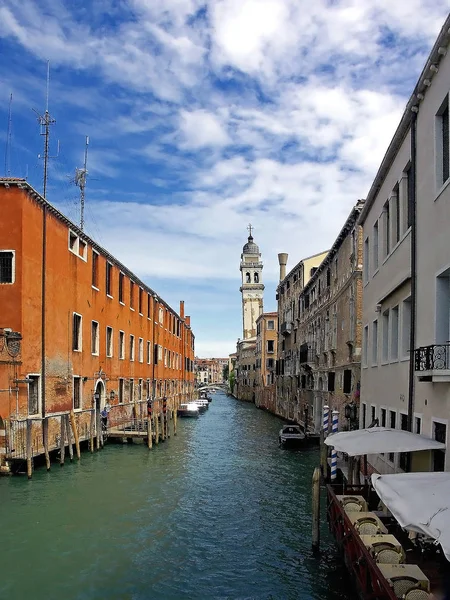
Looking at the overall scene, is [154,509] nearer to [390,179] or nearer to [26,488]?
[26,488]

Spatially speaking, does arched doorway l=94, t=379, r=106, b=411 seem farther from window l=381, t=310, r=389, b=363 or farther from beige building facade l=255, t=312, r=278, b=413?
beige building facade l=255, t=312, r=278, b=413

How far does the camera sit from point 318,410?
29078mm

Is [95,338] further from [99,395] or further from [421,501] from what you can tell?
[421,501]

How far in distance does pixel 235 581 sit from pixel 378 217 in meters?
8.73

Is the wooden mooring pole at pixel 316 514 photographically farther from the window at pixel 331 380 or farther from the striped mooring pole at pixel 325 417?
the window at pixel 331 380

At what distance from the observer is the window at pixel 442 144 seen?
8852 mm

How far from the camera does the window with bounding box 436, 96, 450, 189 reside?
29.0 ft

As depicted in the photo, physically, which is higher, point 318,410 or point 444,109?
point 444,109

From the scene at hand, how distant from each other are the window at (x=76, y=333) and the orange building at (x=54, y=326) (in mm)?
37

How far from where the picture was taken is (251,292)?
9288cm

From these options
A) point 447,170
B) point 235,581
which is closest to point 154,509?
point 235,581

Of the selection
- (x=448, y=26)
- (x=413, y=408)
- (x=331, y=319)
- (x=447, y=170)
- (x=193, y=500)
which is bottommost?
(x=193, y=500)

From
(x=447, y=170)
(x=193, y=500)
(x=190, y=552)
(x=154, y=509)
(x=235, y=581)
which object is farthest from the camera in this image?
(x=193, y=500)

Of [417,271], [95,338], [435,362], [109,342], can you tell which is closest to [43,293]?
[95,338]
